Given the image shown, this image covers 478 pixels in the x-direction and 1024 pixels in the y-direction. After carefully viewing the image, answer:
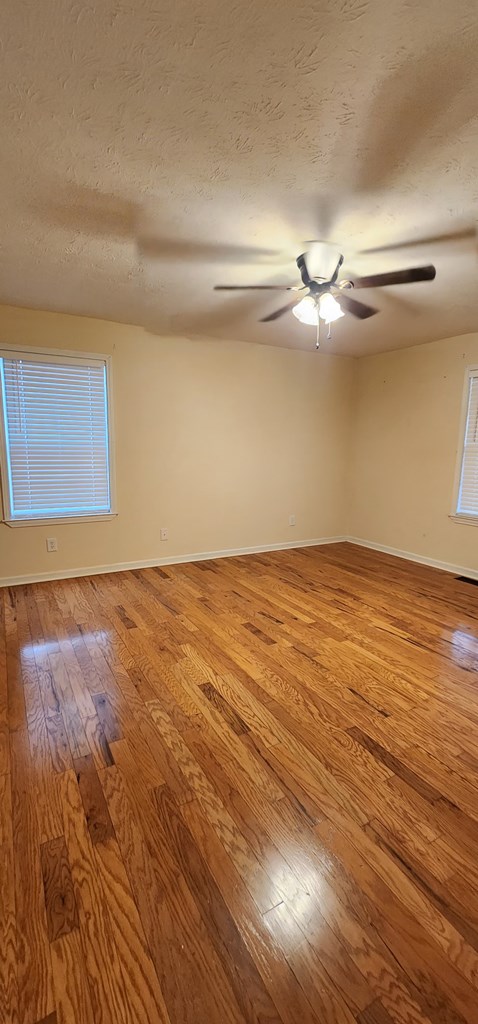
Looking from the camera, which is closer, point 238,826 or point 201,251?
point 238,826

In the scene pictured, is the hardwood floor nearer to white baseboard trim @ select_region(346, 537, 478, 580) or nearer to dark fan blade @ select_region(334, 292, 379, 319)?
white baseboard trim @ select_region(346, 537, 478, 580)

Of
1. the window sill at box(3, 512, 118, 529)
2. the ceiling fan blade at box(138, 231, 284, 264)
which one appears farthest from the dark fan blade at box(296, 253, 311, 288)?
the window sill at box(3, 512, 118, 529)

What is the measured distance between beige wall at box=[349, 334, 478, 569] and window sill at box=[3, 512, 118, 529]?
3.23 m

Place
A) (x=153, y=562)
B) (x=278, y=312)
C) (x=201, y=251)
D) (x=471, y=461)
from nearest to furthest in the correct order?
(x=201, y=251), (x=278, y=312), (x=471, y=461), (x=153, y=562)

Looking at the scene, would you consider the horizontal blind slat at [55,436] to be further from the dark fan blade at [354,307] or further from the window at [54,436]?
the dark fan blade at [354,307]

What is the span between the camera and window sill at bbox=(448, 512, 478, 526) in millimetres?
4146

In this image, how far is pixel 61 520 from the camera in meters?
3.89

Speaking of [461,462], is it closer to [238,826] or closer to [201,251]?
[201,251]

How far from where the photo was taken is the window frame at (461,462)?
4102 millimetres

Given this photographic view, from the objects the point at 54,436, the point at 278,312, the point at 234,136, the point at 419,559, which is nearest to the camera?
the point at 234,136

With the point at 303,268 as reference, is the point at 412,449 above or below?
below

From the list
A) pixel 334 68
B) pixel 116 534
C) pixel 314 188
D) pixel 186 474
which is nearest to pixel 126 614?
pixel 116 534

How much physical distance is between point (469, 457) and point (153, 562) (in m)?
3.46

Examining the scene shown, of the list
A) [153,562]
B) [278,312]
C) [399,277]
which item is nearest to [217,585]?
[153,562]
